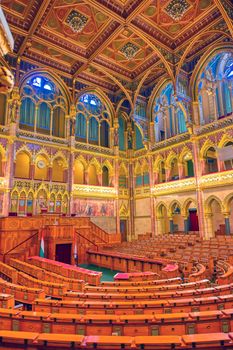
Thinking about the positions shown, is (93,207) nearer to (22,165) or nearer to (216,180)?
(22,165)

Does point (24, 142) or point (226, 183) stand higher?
point (24, 142)

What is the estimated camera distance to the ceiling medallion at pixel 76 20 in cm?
1560

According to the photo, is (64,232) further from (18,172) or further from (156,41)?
(156,41)

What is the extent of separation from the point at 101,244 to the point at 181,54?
52.0 feet

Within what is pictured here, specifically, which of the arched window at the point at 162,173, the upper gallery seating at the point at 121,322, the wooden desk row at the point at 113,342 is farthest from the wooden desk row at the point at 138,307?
the arched window at the point at 162,173

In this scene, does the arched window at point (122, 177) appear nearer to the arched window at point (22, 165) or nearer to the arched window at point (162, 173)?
the arched window at point (162, 173)

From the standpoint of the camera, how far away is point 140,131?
23.2 metres

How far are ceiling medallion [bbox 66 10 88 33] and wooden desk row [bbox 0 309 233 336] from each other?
1760 centimetres

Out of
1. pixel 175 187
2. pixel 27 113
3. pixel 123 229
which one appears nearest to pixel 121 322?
pixel 175 187

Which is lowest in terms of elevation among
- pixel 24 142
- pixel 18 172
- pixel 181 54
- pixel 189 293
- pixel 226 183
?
pixel 189 293

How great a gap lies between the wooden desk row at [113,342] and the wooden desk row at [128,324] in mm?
639

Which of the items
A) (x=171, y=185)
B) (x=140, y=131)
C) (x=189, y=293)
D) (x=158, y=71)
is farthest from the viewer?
(x=140, y=131)

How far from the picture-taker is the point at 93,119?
22.8 meters

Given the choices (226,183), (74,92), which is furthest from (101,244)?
(74,92)
